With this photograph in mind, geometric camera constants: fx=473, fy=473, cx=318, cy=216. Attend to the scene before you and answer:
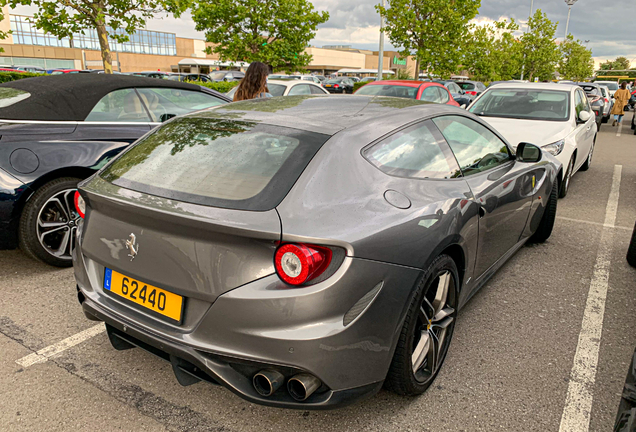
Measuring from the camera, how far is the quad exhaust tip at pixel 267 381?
1834 millimetres

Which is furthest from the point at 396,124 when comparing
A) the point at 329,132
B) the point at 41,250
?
the point at 41,250

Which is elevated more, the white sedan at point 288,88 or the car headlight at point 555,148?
the white sedan at point 288,88

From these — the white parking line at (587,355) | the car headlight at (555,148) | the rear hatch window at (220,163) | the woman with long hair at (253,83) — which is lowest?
the white parking line at (587,355)

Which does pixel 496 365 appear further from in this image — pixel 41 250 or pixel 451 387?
pixel 41 250

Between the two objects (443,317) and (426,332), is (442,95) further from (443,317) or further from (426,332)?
(426,332)

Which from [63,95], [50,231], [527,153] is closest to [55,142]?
[63,95]

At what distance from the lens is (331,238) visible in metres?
1.83

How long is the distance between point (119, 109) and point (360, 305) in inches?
146

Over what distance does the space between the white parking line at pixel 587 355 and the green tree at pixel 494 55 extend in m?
29.0

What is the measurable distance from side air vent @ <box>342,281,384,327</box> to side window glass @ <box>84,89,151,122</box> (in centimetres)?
347

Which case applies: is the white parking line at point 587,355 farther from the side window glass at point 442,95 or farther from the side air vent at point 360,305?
the side window glass at point 442,95

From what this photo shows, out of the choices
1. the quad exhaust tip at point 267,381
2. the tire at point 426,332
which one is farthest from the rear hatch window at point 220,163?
the tire at point 426,332

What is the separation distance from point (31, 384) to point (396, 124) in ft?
7.92

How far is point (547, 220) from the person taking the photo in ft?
15.5
